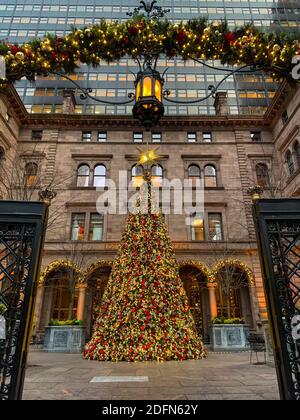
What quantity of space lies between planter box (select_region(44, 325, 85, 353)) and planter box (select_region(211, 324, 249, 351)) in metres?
7.64

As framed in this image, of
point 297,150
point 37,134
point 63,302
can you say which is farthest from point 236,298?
point 37,134

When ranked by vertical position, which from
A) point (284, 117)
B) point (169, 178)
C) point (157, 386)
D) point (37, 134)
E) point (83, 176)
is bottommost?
point (157, 386)

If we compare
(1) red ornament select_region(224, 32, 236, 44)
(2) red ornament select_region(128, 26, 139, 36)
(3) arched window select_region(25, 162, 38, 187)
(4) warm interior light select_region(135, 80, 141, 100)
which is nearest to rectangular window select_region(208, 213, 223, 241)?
(3) arched window select_region(25, 162, 38, 187)

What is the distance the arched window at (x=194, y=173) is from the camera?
23981mm

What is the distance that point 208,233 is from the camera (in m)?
22.1

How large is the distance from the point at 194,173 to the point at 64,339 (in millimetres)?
16012

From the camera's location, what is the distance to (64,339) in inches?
617

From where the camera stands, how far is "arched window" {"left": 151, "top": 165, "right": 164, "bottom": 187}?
2333cm

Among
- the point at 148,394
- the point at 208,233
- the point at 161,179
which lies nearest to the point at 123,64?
the point at 161,179

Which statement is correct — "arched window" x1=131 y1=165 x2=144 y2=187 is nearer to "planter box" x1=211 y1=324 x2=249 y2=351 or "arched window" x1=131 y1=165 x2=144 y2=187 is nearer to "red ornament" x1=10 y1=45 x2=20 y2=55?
"planter box" x1=211 y1=324 x2=249 y2=351

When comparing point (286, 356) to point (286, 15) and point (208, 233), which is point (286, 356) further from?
point (286, 15)

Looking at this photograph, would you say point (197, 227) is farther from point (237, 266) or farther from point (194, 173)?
point (194, 173)

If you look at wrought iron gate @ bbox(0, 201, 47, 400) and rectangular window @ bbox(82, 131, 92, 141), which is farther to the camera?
rectangular window @ bbox(82, 131, 92, 141)

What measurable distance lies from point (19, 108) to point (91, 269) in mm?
14698
